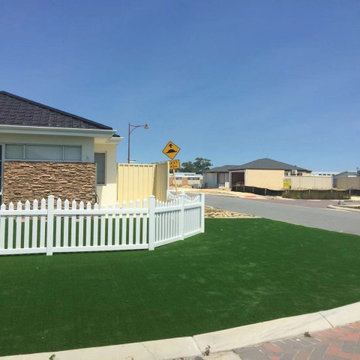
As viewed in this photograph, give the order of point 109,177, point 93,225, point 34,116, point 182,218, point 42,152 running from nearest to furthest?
point 93,225 < point 182,218 < point 42,152 < point 34,116 < point 109,177

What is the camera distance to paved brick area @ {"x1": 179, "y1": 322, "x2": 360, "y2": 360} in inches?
123

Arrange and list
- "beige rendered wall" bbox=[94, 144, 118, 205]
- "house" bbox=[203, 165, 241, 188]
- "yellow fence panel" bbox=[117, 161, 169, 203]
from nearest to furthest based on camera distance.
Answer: "beige rendered wall" bbox=[94, 144, 118, 205]
"yellow fence panel" bbox=[117, 161, 169, 203]
"house" bbox=[203, 165, 241, 188]

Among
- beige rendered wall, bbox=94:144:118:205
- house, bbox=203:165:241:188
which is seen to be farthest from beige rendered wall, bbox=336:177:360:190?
beige rendered wall, bbox=94:144:118:205

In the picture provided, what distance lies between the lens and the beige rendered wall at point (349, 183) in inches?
Result: 1889

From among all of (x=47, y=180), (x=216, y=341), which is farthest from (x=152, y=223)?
(x=47, y=180)

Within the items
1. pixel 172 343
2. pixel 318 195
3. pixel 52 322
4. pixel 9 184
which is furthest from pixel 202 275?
pixel 318 195

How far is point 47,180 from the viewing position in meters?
10.7

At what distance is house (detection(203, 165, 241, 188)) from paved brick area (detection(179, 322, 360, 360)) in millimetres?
52115

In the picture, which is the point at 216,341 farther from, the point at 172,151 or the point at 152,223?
the point at 172,151

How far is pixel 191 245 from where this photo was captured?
25.7 feet

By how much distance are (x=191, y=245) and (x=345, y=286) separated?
3.61 m

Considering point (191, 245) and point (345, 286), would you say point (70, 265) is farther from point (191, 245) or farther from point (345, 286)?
point (345, 286)

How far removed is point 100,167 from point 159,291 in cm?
1029

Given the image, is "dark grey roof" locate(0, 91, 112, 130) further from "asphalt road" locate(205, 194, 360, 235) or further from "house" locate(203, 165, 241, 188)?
"house" locate(203, 165, 241, 188)
